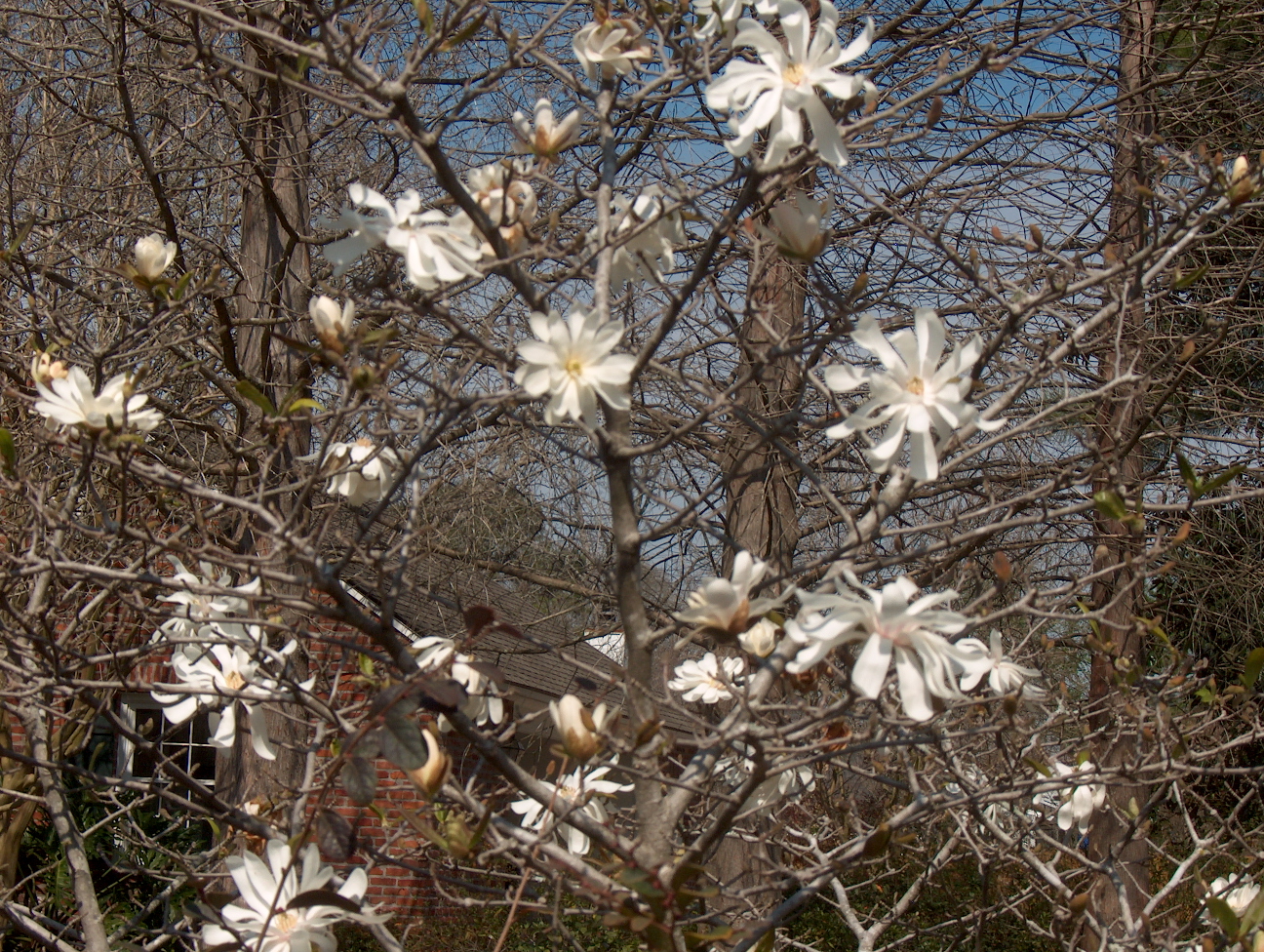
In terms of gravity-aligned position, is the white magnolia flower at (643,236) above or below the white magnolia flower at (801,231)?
above

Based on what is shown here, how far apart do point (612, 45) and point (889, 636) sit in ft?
3.25

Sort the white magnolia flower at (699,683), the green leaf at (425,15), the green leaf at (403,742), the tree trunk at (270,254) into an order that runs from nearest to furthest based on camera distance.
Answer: the green leaf at (403,742), the green leaf at (425,15), the white magnolia flower at (699,683), the tree trunk at (270,254)

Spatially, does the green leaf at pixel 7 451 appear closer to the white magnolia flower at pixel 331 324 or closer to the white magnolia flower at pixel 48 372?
the white magnolia flower at pixel 48 372

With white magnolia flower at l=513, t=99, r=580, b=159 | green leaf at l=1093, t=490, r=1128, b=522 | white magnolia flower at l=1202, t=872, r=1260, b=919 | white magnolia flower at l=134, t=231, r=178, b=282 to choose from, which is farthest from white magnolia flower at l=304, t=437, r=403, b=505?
white magnolia flower at l=1202, t=872, r=1260, b=919

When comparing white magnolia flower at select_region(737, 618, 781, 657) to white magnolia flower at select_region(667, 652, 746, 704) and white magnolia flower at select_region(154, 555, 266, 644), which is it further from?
white magnolia flower at select_region(154, 555, 266, 644)

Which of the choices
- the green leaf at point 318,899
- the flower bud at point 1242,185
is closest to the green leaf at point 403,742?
the green leaf at point 318,899

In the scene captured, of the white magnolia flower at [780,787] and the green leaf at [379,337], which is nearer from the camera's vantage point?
the green leaf at [379,337]

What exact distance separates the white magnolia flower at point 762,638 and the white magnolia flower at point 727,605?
1.11 feet

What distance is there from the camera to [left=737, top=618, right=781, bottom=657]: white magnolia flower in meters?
1.65

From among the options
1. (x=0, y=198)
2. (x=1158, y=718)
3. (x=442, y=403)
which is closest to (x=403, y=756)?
(x=442, y=403)

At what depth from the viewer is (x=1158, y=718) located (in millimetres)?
1737

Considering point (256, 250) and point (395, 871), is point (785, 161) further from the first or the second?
point (395, 871)

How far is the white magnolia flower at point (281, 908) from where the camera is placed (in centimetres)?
138

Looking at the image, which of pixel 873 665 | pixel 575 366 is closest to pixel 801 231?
pixel 575 366
